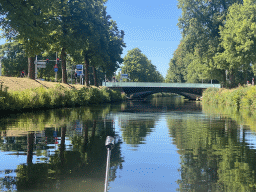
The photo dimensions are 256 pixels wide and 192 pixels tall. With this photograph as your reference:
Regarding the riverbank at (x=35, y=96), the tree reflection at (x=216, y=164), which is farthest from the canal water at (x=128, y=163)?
the riverbank at (x=35, y=96)

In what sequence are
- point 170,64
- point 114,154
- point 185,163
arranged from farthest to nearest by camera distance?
→ point 170,64
point 114,154
point 185,163

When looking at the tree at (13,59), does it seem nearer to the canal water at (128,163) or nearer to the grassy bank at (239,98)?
the grassy bank at (239,98)

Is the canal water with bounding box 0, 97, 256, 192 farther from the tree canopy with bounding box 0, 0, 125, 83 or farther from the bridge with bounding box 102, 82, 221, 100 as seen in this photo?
the bridge with bounding box 102, 82, 221, 100

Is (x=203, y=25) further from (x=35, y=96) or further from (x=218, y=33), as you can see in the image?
(x=35, y=96)

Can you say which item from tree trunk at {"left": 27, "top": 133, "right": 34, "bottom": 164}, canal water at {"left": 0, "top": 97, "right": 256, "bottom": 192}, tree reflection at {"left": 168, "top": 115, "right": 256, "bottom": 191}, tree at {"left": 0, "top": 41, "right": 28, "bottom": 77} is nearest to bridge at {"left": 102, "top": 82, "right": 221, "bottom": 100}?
tree at {"left": 0, "top": 41, "right": 28, "bottom": 77}

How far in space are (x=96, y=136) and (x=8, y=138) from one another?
10.4ft

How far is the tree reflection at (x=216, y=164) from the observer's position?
6363 mm

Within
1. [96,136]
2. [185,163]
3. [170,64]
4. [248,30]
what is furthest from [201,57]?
[170,64]

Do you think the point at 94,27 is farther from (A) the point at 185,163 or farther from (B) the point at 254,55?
(A) the point at 185,163

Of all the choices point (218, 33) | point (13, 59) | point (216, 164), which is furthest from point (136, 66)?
point (216, 164)

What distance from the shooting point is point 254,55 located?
4878 centimetres

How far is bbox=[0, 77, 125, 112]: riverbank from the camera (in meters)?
23.0

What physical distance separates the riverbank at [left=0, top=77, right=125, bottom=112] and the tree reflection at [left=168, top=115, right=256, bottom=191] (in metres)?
14.0

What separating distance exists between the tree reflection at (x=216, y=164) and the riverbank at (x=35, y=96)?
14041 millimetres
